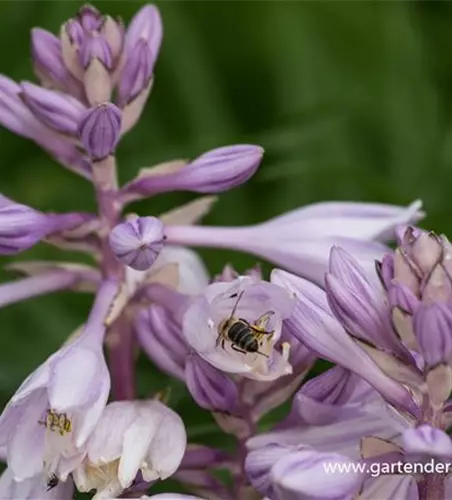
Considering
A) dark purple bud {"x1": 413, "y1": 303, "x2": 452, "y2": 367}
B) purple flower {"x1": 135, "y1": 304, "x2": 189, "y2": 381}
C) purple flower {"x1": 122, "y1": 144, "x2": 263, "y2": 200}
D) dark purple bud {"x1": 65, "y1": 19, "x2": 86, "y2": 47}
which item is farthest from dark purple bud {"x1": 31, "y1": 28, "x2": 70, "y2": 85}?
dark purple bud {"x1": 413, "y1": 303, "x2": 452, "y2": 367}

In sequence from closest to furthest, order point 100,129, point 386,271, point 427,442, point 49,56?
point 427,442 < point 386,271 < point 100,129 < point 49,56

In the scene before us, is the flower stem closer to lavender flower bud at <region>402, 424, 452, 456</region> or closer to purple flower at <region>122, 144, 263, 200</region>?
purple flower at <region>122, 144, 263, 200</region>

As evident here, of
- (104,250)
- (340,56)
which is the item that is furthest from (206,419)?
(340,56)

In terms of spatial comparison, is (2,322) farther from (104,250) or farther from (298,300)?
(298,300)

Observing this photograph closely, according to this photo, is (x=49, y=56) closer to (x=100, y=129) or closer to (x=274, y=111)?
(x=100, y=129)

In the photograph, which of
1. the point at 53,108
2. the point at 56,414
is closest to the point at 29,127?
the point at 53,108
